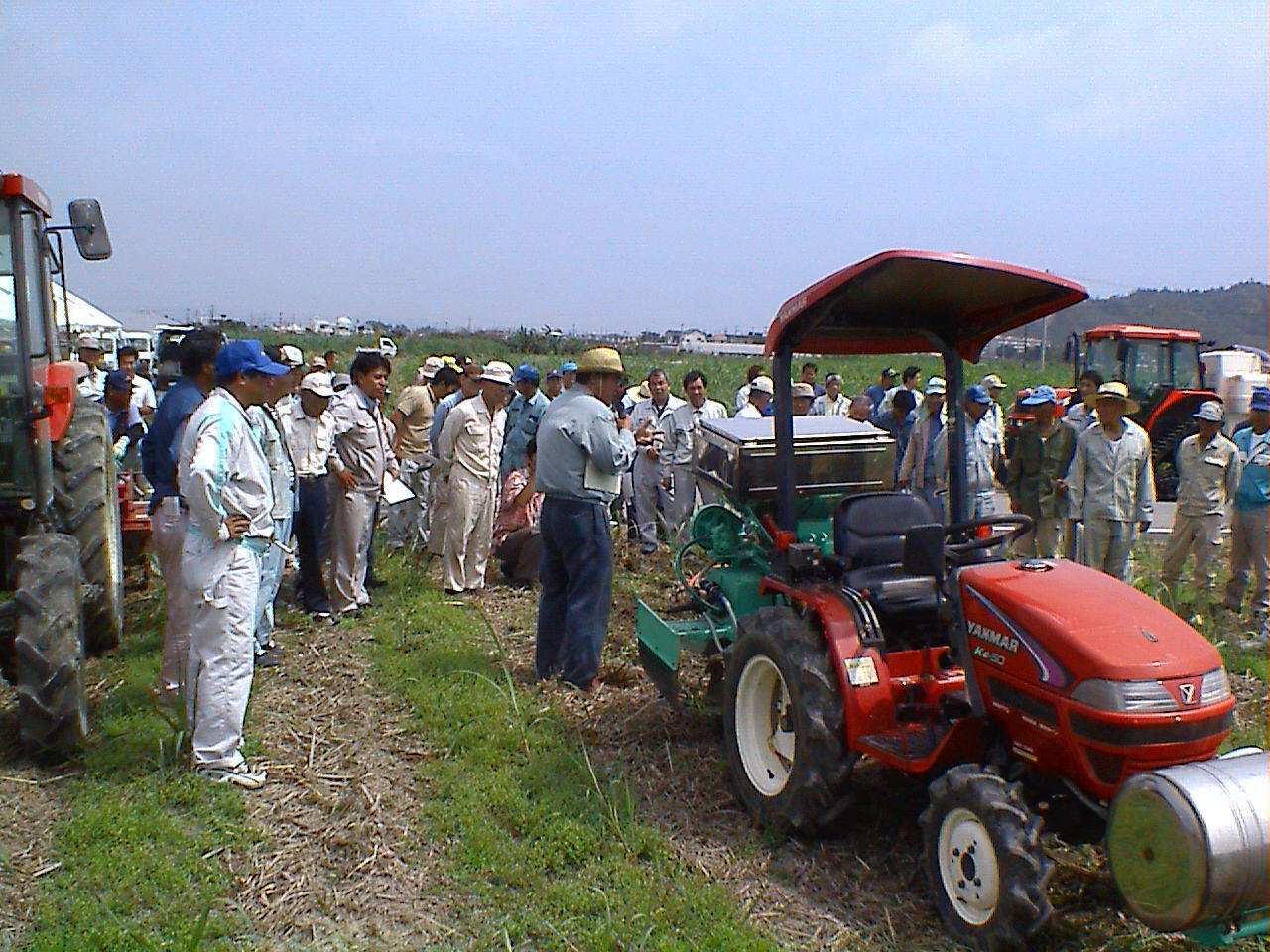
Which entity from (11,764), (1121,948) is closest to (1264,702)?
(1121,948)

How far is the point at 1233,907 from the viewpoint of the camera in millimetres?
2734

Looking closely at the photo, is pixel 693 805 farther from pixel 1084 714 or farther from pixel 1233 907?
pixel 1233 907

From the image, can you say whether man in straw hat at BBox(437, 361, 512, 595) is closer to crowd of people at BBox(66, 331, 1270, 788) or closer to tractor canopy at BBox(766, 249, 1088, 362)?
crowd of people at BBox(66, 331, 1270, 788)

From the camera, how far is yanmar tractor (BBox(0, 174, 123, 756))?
4.32 meters

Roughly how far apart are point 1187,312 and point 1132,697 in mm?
88996

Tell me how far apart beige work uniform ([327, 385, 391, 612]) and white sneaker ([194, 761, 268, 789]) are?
2815 mm

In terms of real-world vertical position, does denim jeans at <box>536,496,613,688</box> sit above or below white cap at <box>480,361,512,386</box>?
below

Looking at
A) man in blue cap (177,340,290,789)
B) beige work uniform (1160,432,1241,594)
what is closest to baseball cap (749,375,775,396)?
beige work uniform (1160,432,1241,594)

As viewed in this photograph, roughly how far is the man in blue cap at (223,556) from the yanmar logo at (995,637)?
9.57 feet

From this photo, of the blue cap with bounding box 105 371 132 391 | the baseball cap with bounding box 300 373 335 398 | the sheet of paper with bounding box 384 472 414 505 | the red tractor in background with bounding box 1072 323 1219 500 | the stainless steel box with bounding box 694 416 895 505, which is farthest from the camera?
the red tractor in background with bounding box 1072 323 1219 500

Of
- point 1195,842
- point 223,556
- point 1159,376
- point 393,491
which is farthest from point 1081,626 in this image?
point 1159,376

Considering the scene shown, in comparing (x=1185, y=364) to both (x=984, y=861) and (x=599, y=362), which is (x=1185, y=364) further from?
(x=984, y=861)

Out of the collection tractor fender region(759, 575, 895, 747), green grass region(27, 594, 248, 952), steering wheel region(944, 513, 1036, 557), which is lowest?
green grass region(27, 594, 248, 952)

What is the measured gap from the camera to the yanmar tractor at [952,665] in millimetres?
2879
